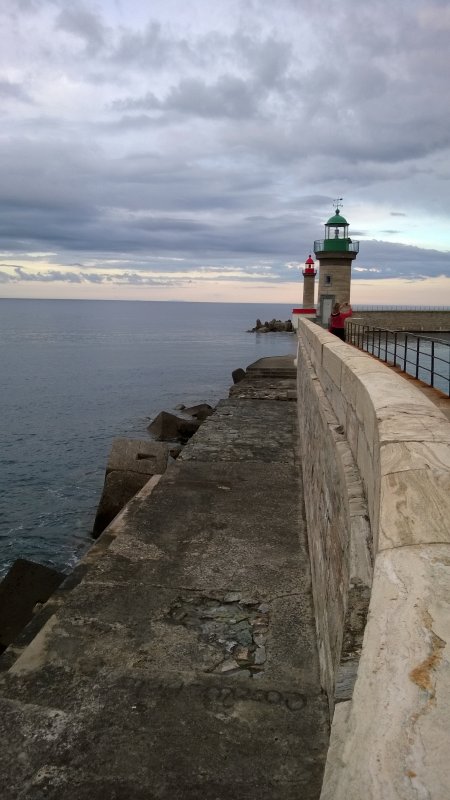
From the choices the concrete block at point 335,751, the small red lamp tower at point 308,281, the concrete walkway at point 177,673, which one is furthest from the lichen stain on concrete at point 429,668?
the small red lamp tower at point 308,281

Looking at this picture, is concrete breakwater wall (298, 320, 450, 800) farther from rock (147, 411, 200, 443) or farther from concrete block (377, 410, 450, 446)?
rock (147, 411, 200, 443)

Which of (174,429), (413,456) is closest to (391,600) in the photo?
(413,456)

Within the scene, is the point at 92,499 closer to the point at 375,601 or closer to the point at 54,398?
the point at 375,601

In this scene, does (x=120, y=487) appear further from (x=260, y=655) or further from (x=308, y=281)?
(x=308, y=281)

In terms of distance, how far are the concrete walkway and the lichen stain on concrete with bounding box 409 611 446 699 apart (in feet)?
7.15

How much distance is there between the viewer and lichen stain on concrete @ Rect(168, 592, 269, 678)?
13.7 feet

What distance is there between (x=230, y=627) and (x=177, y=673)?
732 millimetres

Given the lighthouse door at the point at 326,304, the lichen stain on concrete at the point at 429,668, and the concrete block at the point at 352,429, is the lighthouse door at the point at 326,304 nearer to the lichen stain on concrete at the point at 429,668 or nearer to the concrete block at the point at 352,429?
the concrete block at the point at 352,429

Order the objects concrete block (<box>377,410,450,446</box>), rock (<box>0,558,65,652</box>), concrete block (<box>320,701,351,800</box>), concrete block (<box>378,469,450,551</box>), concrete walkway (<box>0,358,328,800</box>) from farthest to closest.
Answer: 1. rock (<box>0,558,65,652</box>)
2. concrete walkway (<box>0,358,328,800</box>)
3. concrete block (<box>377,410,450,446</box>)
4. concrete block (<box>378,469,450,551</box>)
5. concrete block (<box>320,701,351,800</box>)

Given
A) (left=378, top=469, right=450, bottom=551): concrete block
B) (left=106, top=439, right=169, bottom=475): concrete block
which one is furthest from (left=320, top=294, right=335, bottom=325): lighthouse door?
(left=378, top=469, right=450, bottom=551): concrete block

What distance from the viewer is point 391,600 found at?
5.32 feet

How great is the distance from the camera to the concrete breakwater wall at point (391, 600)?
47.1 inches

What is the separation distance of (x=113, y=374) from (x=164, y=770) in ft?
119

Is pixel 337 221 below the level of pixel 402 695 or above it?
above
